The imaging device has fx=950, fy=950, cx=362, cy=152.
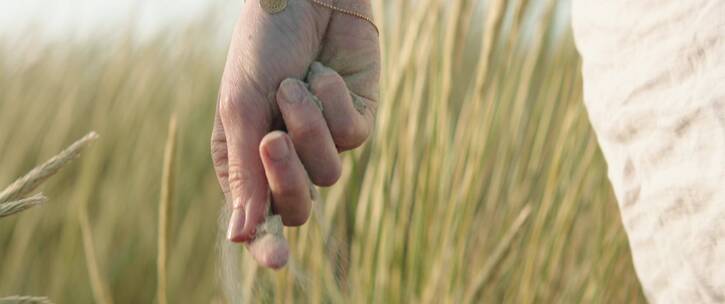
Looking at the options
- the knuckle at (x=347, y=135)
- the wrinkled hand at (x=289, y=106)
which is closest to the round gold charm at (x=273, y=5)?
the wrinkled hand at (x=289, y=106)

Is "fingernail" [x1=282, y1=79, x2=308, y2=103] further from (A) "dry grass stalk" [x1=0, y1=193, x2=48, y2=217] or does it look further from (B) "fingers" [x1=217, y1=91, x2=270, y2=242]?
(A) "dry grass stalk" [x1=0, y1=193, x2=48, y2=217]

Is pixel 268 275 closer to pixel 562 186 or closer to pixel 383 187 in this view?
pixel 383 187

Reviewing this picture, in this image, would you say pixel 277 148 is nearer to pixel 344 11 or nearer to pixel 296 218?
pixel 296 218

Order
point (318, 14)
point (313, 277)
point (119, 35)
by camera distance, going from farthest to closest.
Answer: point (119, 35), point (313, 277), point (318, 14)

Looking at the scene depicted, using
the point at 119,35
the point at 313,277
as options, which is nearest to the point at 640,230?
the point at 313,277

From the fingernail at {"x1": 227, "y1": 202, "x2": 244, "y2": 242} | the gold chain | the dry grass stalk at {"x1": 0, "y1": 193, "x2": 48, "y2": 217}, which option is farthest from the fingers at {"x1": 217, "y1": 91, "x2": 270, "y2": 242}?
the dry grass stalk at {"x1": 0, "y1": 193, "x2": 48, "y2": 217}
